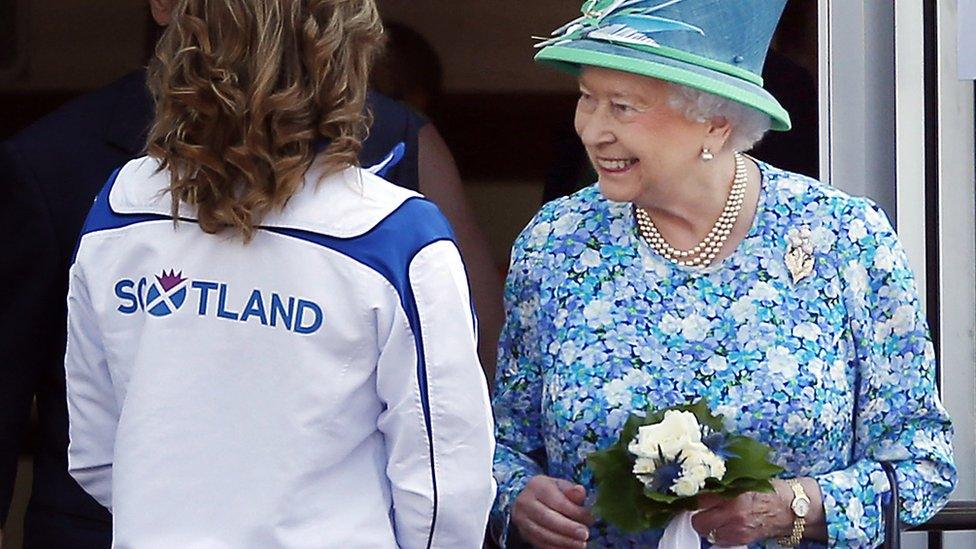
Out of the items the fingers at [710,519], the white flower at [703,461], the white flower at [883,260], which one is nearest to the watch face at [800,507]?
the fingers at [710,519]

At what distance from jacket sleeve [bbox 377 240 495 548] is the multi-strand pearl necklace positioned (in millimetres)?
583

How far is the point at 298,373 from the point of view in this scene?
1.96m

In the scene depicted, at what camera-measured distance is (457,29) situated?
19.0ft

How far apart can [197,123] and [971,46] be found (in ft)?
5.57

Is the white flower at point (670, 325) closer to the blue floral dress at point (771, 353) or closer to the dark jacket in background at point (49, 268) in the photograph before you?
the blue floral dress at point (771, 353)

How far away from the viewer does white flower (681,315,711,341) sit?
247cm

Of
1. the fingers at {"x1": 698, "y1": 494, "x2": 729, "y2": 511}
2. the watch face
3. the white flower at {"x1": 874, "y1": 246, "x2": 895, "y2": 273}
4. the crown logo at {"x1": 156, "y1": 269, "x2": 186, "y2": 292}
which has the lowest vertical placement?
the watch face

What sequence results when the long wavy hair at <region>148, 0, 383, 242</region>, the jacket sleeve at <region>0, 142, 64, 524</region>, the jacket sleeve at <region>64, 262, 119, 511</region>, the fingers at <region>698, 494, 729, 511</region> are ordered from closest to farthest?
the long wavy hair at <region>148, 0, 383, 242</region> < the jacket sleeve at <region>64, 262, 119, 511</region> < the fingers at <region>698, 494, 729, 511</region> < the jacket sleeve at <region>0, 142, 64, 524</region>

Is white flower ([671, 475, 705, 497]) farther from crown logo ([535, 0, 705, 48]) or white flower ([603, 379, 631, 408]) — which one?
crown logo ([535, 0, 705, 48])

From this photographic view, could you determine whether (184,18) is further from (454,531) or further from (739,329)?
(739,329)

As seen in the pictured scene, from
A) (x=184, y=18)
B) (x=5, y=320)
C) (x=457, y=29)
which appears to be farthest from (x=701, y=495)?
(x=457, y=29)

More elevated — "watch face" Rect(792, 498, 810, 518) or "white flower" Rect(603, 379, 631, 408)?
"white flower" Rect(603, 379, 631, 408)

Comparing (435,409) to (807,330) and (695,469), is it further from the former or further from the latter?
(807,330)

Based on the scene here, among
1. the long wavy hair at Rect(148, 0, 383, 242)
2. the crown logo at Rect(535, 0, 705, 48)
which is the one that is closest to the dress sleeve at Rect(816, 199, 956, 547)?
the crown logo at Rect(535, 0, 705, 48)
